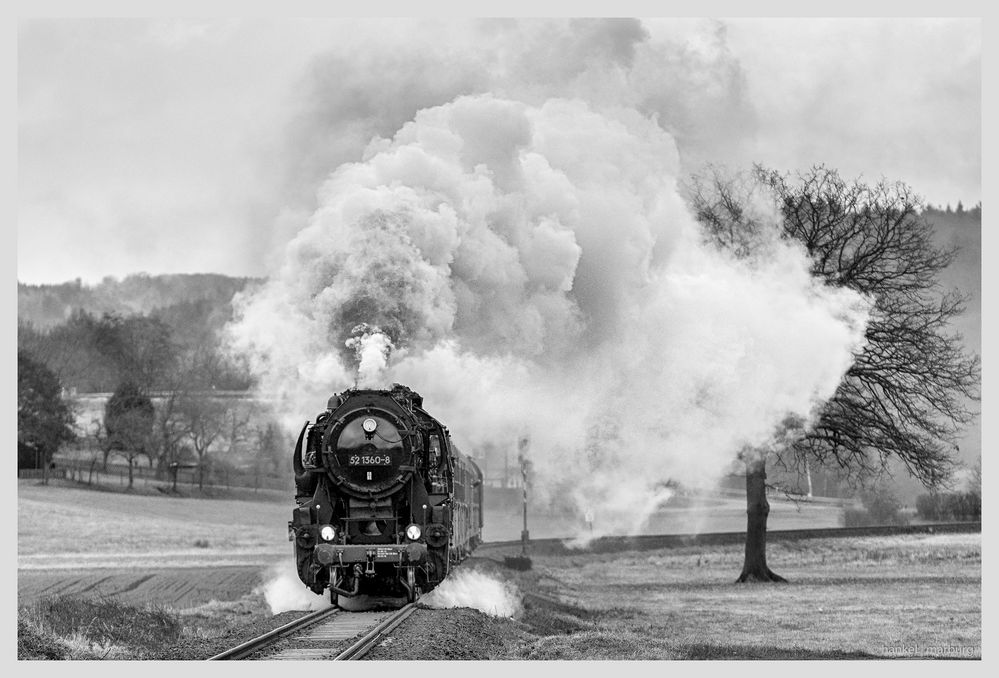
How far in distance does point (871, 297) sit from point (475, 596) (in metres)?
13.1

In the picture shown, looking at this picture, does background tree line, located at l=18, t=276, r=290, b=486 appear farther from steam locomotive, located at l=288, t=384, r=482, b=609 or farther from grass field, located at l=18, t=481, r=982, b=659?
steam locomotive, located at l=288, t=384, r=482, b=609

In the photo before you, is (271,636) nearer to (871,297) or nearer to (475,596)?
(475,596)

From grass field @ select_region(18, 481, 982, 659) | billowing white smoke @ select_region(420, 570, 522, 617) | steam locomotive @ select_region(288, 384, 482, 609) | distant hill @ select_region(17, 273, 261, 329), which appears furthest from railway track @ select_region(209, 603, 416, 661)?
distant hill @ select_region(17, 273, 261, 329)

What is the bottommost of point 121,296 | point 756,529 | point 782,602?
point 782,602

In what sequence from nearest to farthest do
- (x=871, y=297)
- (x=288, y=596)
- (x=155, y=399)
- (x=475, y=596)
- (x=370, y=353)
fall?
(x=370, y=353) → (x=475, y=596) → (x=288, y=596) → (x=871, y=297) → (x=155, y=399)

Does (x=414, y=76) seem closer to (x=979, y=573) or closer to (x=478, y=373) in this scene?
(x=478, y=373)

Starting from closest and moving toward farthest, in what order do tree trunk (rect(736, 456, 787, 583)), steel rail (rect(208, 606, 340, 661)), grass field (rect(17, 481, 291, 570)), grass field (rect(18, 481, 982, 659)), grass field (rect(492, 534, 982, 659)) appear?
steel rail (rect(208, 606, 340, 661)) → grass field (rect(492, 534, 982, 659)) → grass field (rect(18, 481, 982, 659)) → tree trunk (rect(736, 456, 787, 583)) → grass field (rect(17, 481, 291, 570))

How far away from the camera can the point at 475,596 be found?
24172mm

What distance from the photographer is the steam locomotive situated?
20.2 m

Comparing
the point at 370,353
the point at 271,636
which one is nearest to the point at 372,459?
the point at 370,353

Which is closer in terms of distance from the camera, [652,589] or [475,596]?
[475,596]

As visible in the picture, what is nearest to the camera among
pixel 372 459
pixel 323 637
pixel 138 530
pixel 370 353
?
pixel 323 637

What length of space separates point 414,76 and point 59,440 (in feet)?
149

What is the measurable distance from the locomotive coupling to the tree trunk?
42.1 feet
